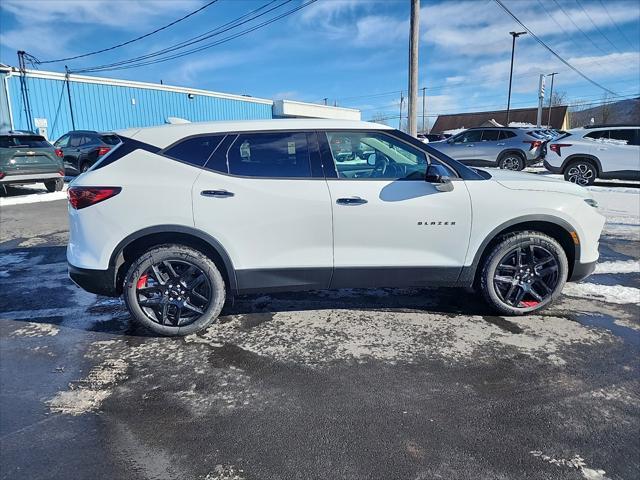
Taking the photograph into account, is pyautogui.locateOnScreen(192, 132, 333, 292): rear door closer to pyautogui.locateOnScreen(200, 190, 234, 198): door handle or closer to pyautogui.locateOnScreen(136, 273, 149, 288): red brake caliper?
pyautogui.locateOnScreen(200, 190, 234, 198): door handle

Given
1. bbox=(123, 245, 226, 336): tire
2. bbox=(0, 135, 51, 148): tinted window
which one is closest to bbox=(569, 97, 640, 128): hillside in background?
bbox=(0, 135, 51, 148): tinted window

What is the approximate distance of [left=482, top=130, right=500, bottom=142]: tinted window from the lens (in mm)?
15549

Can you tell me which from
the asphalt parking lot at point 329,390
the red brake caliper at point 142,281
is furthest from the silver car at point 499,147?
the red brake caliper at point 142,281

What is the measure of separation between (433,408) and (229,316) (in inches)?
83.1

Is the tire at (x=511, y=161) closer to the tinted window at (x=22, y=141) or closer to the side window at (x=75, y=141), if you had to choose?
the tinted window at (x=22, y=141)

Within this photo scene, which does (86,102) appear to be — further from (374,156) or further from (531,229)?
(531,229)

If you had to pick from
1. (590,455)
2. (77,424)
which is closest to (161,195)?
(77,424)

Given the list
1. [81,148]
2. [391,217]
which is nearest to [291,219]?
[391,217]

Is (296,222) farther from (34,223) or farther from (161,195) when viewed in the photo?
(34,223)

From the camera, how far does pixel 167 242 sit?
3.65m

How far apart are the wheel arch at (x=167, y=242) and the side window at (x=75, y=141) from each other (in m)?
14.2

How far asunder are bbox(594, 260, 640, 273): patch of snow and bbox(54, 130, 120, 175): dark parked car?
14482mm

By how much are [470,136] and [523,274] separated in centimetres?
1322

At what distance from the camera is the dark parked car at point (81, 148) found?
598 inches
